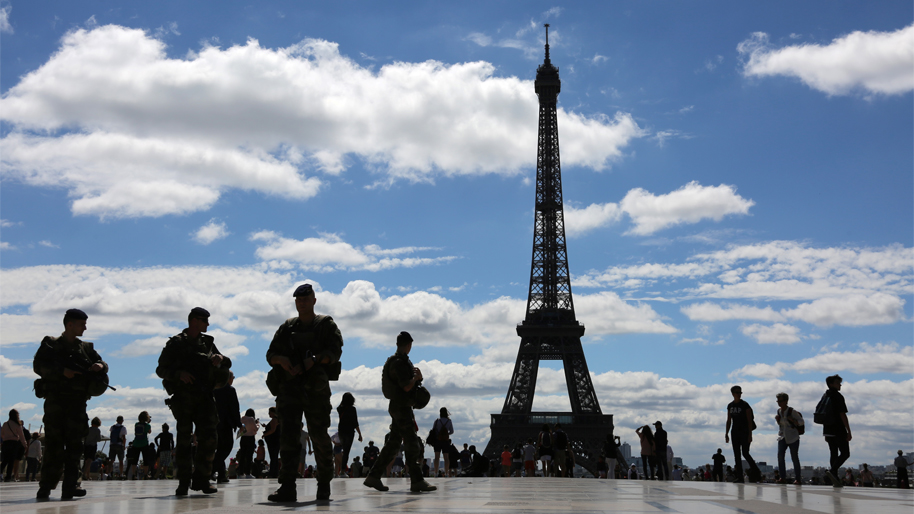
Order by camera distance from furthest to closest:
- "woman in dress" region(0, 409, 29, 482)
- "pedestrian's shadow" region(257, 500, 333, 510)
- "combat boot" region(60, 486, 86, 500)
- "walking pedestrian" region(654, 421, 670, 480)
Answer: "walking pedestrian" region(654, 421, 670, 480)
"woman in dress" region(0, 409, 29, 482)
"combat boot" region(60, 486, 86, 500)
"pedestrian's shadow" region(257, 500, 333, 510)

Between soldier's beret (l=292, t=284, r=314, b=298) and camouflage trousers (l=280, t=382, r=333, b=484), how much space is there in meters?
0.91

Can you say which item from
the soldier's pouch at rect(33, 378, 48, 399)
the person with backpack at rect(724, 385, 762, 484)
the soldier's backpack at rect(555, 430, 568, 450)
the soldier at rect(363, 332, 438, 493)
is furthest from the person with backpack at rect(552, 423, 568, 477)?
the soldier's pouch at rect(33, 378, 48, 399)

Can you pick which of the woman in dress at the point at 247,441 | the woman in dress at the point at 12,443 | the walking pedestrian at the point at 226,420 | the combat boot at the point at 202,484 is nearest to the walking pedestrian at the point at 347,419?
the woman in dress at the point at 247,441

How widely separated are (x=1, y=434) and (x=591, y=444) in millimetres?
50486

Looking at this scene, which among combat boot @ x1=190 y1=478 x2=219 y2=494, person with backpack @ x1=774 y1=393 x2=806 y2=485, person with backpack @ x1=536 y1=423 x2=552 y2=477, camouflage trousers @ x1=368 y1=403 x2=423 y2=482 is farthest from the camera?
person with backpack @ x1=536 y1=423 x2=552 y2=477

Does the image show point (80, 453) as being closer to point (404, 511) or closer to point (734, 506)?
point (404, 511)

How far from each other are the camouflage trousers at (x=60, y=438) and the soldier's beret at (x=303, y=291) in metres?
3.27

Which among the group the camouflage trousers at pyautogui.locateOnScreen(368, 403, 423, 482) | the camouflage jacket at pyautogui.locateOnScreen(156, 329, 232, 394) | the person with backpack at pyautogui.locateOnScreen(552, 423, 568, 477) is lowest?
the person with backpack at pyautogui.locateOnScreen(552, 423, 568, 477)

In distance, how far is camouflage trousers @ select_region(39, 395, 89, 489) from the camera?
8906mm

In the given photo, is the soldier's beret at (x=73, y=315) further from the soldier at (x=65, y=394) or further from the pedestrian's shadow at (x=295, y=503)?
the pedestrian's shadow at (x=295, y=503)

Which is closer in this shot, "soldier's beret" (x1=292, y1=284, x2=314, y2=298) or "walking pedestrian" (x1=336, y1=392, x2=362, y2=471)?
"soldier's beret" (x1=292, y1=284, x2=314, y2=298)

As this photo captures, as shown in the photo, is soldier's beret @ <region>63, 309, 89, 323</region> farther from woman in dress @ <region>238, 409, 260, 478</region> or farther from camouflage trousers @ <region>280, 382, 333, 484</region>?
woman in dress @ <region>238, 409, 260, 478</region>

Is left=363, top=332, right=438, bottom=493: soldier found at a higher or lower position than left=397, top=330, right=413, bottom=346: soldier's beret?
lower

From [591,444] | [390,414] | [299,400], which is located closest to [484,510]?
[299,400]
